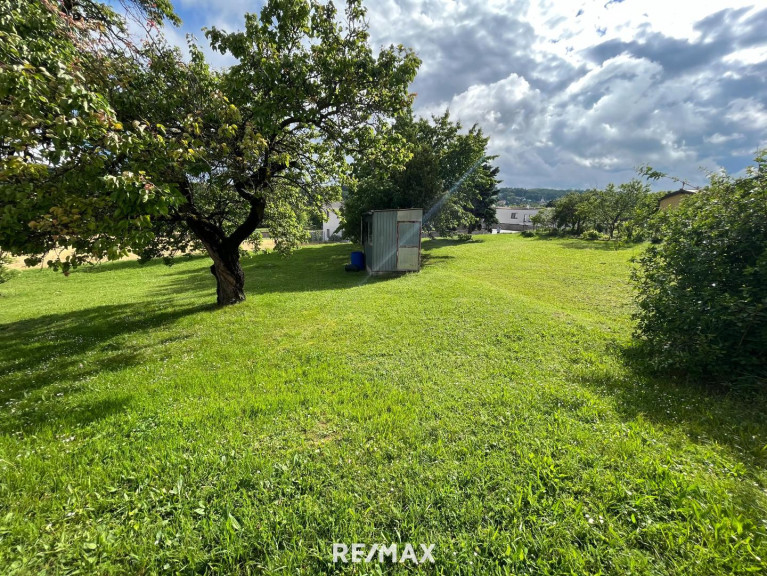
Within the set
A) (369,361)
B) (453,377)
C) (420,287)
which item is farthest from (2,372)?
(420,287)

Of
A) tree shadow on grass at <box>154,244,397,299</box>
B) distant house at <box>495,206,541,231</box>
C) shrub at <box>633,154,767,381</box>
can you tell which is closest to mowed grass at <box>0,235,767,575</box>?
shrub at <box>633,154,767,381</box>

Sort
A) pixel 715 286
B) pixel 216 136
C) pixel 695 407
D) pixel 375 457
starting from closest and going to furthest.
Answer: pixel 375 457 < pixel 695 407 < pixel 715 286 < pixel 216 136

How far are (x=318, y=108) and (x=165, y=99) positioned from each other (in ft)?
10.7

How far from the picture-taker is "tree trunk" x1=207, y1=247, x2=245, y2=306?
948 centimetres

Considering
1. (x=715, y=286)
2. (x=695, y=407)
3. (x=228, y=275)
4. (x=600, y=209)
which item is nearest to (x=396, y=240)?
(x=228, y=275)

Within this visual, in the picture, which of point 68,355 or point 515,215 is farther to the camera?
point 515,215

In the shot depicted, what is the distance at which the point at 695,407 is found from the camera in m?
3.83

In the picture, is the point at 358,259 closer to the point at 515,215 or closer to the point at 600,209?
the point at 600,209

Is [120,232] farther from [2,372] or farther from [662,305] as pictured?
[662,305]

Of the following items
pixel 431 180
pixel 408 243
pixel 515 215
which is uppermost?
pixel 515 215

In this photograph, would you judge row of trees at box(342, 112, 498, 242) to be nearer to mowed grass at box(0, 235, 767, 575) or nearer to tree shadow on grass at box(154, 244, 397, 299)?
tree shadow on grass at box(154, 244, 397, 299)

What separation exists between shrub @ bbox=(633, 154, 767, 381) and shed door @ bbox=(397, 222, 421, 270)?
1148 centimetres

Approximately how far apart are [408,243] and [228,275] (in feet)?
31.2

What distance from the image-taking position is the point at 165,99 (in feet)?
20.1
